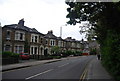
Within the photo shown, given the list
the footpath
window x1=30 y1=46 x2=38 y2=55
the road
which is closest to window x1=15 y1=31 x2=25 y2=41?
window x1=30 y1=46 x2=38 y2=55

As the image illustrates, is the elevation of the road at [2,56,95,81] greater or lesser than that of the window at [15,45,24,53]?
lesser

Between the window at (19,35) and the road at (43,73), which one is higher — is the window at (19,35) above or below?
above

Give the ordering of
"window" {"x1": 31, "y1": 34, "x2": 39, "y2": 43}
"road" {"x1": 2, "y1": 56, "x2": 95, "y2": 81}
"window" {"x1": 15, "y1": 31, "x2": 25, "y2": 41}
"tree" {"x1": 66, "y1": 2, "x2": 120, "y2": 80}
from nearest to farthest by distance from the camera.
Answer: "tree" {"x1": 66, "y1": 2, "x2": 120, "y2": 80}, "road" {"x1": 2, "y1": 56, "x2": 95, "y2": 81}, "window" {"x1": 15, "y1": 31, "x2": 25, "y2": 41}, "window" {"x1": 31, "y1": 34, "x2": 39, "y2": 43}

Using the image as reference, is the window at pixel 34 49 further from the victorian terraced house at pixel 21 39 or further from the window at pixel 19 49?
the window at pixel 19 49

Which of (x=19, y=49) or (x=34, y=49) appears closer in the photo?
(x=19, y=49)

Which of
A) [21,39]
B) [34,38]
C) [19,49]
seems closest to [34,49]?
[34,38]

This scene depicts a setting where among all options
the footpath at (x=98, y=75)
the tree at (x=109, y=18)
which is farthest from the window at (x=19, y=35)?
the footpath at (x=98, y=75)

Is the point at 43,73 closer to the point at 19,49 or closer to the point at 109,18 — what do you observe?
the point at 109,18

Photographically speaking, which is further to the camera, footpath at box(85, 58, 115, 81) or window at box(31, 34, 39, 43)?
window at box(31, 34, 39, 43)

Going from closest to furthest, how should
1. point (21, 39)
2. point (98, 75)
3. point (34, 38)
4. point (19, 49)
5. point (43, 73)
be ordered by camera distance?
point (98, 75) < point (43, 73) < point (19, 49) < point (21, 39) < point (34, 38)

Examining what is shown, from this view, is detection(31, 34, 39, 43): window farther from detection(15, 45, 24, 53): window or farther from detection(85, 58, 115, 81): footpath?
detection(85, 58, 115, 81): footpath

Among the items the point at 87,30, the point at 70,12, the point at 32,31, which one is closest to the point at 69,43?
the point at 32,31

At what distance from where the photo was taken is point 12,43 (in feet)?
135

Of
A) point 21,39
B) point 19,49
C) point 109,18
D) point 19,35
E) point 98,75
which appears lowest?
point 98,75
